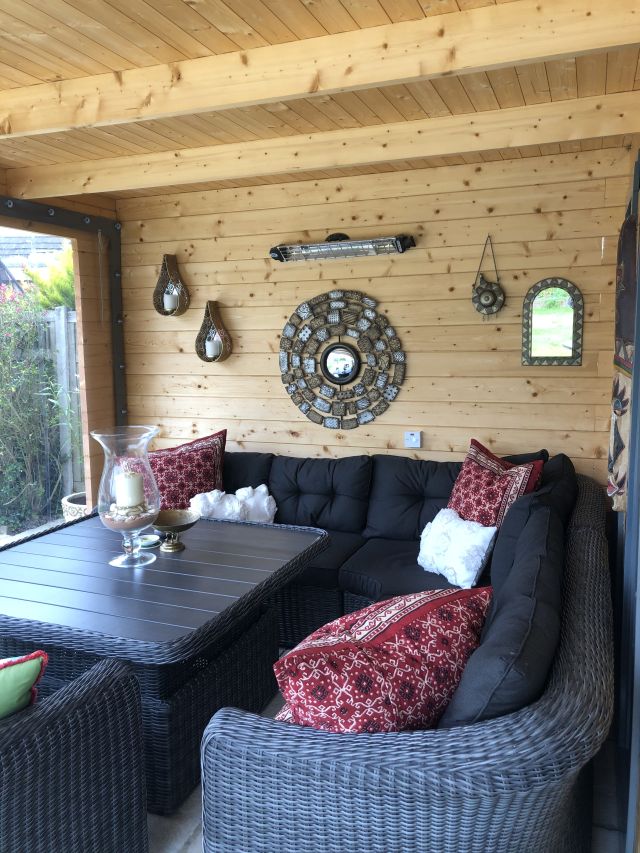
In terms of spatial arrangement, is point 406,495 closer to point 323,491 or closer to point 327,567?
point 323,491

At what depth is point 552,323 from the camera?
3.56 meters

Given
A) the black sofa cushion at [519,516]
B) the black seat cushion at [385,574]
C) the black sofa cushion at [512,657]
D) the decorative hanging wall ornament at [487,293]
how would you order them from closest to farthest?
1. the black sofa cushion at [512,657]
2. the black sofa cushion at [519,516]
3. the black seat cushion at [385,574]
4. the decorative hanging wall ornament at [487,293]

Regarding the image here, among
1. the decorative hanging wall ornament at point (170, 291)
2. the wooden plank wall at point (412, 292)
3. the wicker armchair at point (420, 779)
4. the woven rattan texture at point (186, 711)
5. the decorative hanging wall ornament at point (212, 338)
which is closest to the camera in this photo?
the wicker armchair at point (420, 779)

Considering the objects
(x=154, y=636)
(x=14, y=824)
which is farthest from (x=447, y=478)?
(x=14, y=824)

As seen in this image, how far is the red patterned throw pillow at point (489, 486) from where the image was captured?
9.90 ft

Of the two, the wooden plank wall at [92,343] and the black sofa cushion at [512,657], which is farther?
the wooden plank wall at [92,343]

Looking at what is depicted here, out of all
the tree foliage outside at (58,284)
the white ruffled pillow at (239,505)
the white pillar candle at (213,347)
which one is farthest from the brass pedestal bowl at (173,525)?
the tree foliage outside at (58,284)

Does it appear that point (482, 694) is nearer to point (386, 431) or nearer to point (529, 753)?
point (529, 753)

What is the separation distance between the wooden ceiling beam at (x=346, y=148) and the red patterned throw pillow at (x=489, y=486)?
4.69 feet

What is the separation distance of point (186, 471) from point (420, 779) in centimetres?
265

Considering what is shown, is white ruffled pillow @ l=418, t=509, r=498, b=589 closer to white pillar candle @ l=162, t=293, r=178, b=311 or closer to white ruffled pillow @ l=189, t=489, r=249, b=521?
white ruffled pillow @ l=189, t=489, r=249, b=521

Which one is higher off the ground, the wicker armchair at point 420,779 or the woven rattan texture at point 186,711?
the wicker armchair at point 420,779

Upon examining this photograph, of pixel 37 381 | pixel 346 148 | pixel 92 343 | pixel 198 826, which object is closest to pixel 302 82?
pixel 346 148

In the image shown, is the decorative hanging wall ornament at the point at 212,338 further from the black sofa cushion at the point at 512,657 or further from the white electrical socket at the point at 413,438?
the black sofa cushion at the point at 512,657
